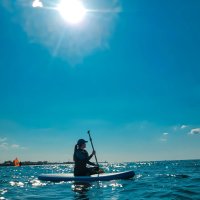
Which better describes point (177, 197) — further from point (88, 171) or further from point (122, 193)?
point (88, 171)

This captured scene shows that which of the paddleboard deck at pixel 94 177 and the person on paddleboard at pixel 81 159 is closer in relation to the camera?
the paddleboard deck at pixel 94 177

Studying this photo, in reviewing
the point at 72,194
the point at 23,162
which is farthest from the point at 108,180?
the point at 23,162

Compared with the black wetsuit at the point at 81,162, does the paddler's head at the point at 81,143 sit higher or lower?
higher

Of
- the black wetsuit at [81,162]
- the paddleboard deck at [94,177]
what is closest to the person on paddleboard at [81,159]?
the black wetsuit at [81,162]

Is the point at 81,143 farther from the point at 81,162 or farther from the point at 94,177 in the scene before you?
the point at 94,177

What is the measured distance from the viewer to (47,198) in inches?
466

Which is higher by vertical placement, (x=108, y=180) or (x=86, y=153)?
(x=86, y=153)

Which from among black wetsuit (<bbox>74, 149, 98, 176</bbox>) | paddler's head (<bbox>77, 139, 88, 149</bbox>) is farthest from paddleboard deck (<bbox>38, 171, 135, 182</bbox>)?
paddler's head (<bbox>77, 139, 88, 149</bbox>)

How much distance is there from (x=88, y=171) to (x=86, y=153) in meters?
1.19

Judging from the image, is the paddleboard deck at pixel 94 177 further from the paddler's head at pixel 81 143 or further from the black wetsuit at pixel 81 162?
the paddler's head at pixel 81 143

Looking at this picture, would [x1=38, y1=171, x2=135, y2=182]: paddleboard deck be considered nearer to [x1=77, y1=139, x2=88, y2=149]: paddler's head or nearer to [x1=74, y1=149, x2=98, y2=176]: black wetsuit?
[x1=74, y1=149, x2=98, y2=176]: black wetsuit

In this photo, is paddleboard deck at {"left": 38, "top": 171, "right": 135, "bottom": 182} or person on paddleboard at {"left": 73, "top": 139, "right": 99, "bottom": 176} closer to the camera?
paddleboard deck at {"left": 38, "top": 171, "right": 135, "bottom": 182}

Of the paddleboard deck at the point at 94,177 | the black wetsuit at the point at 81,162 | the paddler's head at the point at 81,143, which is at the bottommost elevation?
the paddleboard deck at the point at 94,177

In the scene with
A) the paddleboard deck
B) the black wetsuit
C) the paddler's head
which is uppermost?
the paddler's head
